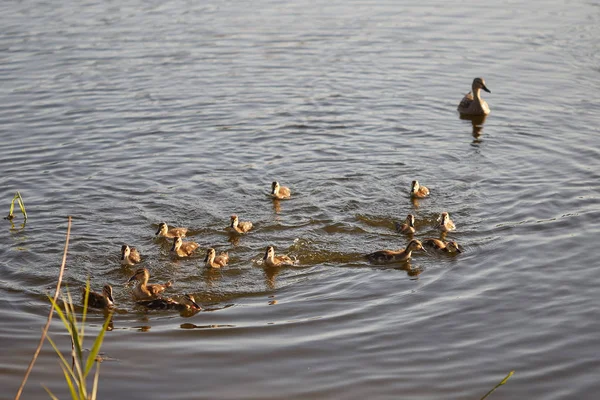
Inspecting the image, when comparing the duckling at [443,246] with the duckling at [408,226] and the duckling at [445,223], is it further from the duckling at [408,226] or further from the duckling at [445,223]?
the duckling at [408,226]

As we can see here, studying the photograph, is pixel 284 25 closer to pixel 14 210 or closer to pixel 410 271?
pixel 14 210

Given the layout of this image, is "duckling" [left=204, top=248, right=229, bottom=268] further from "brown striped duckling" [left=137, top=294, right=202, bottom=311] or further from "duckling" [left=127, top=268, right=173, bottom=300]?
"brown striped duckling" [left=137, top=294, right=202, bottom=311]

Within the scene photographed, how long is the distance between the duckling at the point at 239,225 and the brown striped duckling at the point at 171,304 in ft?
6.29

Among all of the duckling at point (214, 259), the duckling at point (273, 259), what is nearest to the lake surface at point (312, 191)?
the duckling at point (214, 259)

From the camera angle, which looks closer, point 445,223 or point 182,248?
point 182,248

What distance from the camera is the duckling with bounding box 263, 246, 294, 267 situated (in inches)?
385

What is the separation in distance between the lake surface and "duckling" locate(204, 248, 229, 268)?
95 millimetres

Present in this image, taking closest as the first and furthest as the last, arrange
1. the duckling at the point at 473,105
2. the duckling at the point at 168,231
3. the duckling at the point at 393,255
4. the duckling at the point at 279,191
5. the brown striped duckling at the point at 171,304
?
the brown striped duckling at the point at 171,304 < the duckling at the point at 393,255 < the duckling at the point at 168,231 < the duckling at the point at 279,191 < the duckling at the point at 473,105

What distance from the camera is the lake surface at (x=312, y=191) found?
311 inches

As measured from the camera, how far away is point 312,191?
12.1 meters

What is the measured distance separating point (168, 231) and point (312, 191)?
2.38 m

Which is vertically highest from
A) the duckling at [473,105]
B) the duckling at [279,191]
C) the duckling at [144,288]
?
the duckling at [473,105]

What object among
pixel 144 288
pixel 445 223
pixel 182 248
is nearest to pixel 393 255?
pixel 445 223

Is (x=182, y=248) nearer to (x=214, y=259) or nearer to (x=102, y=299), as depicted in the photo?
(x=214, y=259)
